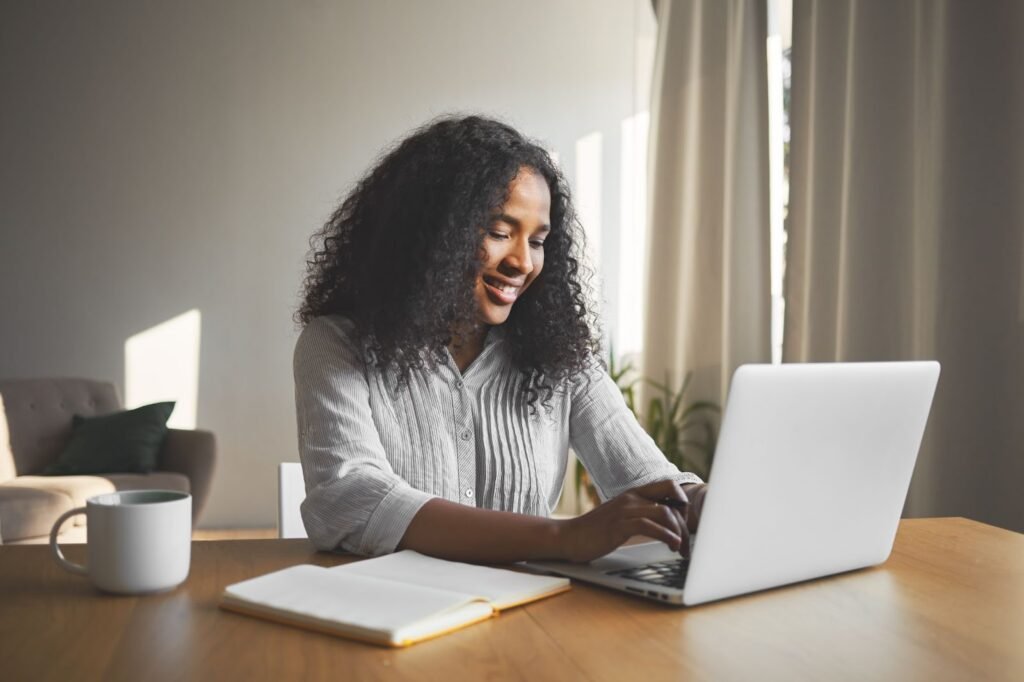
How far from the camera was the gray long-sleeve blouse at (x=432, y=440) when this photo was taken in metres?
1.12

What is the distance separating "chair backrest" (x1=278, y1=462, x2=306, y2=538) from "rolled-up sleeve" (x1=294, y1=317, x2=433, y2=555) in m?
0.33

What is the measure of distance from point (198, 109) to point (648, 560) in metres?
4.26

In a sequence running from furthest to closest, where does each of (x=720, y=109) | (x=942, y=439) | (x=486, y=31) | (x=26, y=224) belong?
(x=486, y=31) < (x=26, y=224) < (x=720, y=109) < (x=942, y=439)

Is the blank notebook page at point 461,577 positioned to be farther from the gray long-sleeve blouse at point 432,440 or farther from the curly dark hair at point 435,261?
the curly dark hair at point 435,261

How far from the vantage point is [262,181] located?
4797 mm

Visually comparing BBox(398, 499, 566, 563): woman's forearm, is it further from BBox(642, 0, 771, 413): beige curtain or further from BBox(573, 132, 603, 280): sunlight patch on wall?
BBox(573, 132, 603, 280): sunlight patch on wall

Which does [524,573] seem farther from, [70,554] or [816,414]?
[70,554]

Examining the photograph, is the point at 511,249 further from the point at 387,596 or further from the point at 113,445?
the point at 113,445

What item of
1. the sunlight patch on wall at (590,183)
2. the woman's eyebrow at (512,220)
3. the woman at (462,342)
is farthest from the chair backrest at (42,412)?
the woman's eyebrow at (512,220)

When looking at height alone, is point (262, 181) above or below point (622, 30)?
below

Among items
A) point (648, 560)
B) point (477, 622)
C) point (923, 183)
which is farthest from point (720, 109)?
point (477, 622)

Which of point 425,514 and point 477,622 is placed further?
point 425,514

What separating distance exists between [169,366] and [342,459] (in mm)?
3837

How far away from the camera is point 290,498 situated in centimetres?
160
